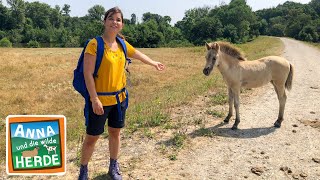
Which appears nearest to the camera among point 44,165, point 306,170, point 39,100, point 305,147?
point 44,165

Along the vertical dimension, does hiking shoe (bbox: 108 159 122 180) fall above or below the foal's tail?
below

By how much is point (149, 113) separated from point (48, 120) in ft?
13.5

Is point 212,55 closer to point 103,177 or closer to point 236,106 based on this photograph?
point 236,106

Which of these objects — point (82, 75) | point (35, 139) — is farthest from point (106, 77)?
point (35, 139)

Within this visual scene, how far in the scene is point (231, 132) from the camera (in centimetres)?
679

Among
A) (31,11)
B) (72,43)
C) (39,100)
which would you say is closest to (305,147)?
(39,100)

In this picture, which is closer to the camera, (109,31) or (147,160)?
(109,31)

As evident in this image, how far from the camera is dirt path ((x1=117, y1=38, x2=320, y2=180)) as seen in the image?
4977 millimetres

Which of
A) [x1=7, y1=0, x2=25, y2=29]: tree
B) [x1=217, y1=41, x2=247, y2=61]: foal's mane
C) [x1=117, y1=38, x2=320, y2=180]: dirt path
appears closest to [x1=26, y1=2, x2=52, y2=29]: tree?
[x1=7, y1=0, x2=25, y2=29]: tree

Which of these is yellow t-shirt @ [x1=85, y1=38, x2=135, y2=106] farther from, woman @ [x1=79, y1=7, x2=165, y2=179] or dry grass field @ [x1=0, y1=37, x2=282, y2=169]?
dry grass field @ [x1=0, y1=37, x2=282, y2=169]

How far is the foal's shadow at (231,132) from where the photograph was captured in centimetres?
656

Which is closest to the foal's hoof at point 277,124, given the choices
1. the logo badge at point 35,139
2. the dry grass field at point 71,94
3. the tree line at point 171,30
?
the dry grass field at point 71,94

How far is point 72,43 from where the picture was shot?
84.5 m

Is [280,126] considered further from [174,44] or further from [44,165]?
[174,44]
